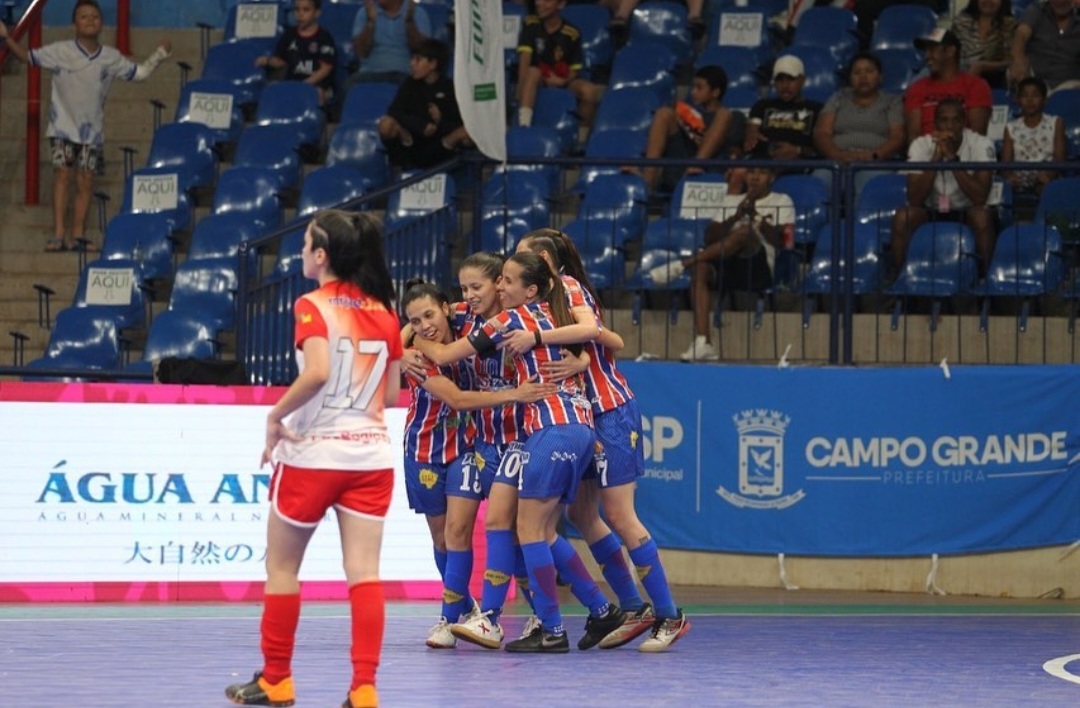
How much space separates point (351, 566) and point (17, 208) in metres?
11.2

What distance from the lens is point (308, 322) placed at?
Answer: 6824 millimetres

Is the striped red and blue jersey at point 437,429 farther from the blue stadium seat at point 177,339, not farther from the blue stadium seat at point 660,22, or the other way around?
the blue stadium seat at point 660,22

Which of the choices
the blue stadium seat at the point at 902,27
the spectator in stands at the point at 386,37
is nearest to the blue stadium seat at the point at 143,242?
the spectator in stands at the point at 386,37

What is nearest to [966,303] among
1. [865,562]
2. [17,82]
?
[865,562]

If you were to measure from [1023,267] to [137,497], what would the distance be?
638 cm

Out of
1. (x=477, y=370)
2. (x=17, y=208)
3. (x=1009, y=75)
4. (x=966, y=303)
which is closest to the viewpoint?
(x=477, y=370)

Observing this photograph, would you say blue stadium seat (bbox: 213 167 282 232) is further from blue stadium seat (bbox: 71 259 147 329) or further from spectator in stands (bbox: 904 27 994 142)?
spectator in stands (bbox: 904 27 994 142)

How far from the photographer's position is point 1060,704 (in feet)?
24.7

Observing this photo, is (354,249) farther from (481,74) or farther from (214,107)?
(214,107)

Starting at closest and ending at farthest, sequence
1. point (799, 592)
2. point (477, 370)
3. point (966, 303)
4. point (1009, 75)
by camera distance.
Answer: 1. point (477, 370)
2. point (799, 592)
3. point (966, 303)
4. point (1009, 75)

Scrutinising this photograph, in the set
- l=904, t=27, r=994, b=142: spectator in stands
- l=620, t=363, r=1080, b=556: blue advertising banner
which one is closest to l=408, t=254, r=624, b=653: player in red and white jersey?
l=620, t=363, r=1080, b=556: blue advertising banner

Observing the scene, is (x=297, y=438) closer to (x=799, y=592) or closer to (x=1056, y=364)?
(x=799, y=592)

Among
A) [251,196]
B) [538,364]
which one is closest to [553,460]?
[538,364]

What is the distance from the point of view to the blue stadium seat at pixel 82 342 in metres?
14.8
